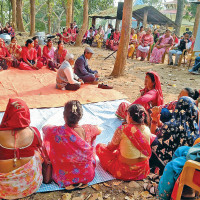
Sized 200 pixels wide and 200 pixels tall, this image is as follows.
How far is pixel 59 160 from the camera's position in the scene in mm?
2365

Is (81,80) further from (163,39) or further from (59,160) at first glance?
(163,39)

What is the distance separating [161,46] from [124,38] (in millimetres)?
4136

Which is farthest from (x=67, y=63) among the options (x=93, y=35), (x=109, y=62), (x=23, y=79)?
(x=93, y=35)

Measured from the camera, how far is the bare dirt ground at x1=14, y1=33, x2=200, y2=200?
7.98 ft

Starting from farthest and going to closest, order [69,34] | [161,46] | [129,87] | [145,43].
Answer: [69,34], [145,43], [161,46], [129,87]

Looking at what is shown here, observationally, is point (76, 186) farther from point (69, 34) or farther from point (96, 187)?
point (69, 34)

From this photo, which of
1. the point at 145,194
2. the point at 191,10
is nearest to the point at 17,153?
the point at 145,194

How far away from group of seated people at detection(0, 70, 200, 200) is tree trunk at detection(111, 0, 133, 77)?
4552mm

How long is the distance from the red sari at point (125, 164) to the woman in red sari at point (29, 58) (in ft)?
17.4

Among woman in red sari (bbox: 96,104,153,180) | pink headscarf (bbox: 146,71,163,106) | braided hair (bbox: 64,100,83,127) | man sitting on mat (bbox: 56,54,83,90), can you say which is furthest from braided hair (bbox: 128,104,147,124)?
man sitting on mat (bbox: 56,54,83,90)

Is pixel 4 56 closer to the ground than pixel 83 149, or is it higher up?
higher up

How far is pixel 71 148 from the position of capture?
2301 millimetres

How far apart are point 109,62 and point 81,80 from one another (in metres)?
4.44

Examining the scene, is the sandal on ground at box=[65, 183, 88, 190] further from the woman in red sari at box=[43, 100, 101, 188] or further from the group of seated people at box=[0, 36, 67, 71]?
the group of seated people at box=[0, 36, 67, 71]
